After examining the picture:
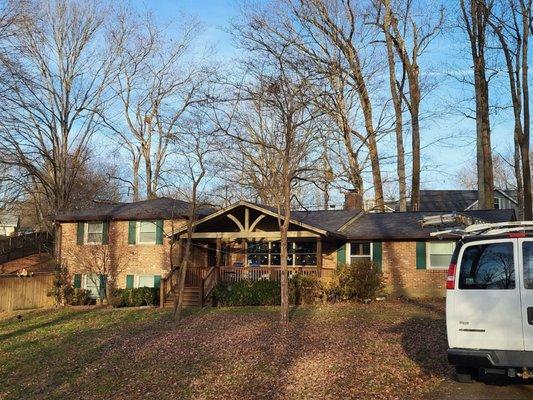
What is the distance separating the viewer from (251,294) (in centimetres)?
1975

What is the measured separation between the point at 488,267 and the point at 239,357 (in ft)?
17.0

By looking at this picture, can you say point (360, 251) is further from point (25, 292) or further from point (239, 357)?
point (25, 292)

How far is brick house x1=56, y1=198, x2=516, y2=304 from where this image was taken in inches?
834

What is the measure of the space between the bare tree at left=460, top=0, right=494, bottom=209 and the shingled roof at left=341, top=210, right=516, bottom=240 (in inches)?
239

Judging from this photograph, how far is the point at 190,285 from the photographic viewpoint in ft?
73.3

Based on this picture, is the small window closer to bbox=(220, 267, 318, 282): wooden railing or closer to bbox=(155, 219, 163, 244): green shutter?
bbox=(155, 219, 163, 244): green shutter

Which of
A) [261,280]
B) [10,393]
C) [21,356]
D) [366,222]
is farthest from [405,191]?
[10,393]

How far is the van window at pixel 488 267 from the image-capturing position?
21.7ft

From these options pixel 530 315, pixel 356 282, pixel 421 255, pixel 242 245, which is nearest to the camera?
pixel 530 315

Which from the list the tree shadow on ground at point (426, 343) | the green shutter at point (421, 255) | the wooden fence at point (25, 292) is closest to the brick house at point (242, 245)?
the green shutter at point (421, 255)

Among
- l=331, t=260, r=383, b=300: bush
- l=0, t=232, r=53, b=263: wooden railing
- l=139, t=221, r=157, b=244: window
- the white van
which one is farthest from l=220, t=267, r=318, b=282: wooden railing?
l=0, t=232, r=53, b=263: wooden railing

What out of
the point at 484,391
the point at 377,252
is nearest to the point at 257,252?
the point at 377,252

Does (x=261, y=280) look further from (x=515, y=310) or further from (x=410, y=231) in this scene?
(x=515, y=310)

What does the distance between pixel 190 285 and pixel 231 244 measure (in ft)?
10.5
